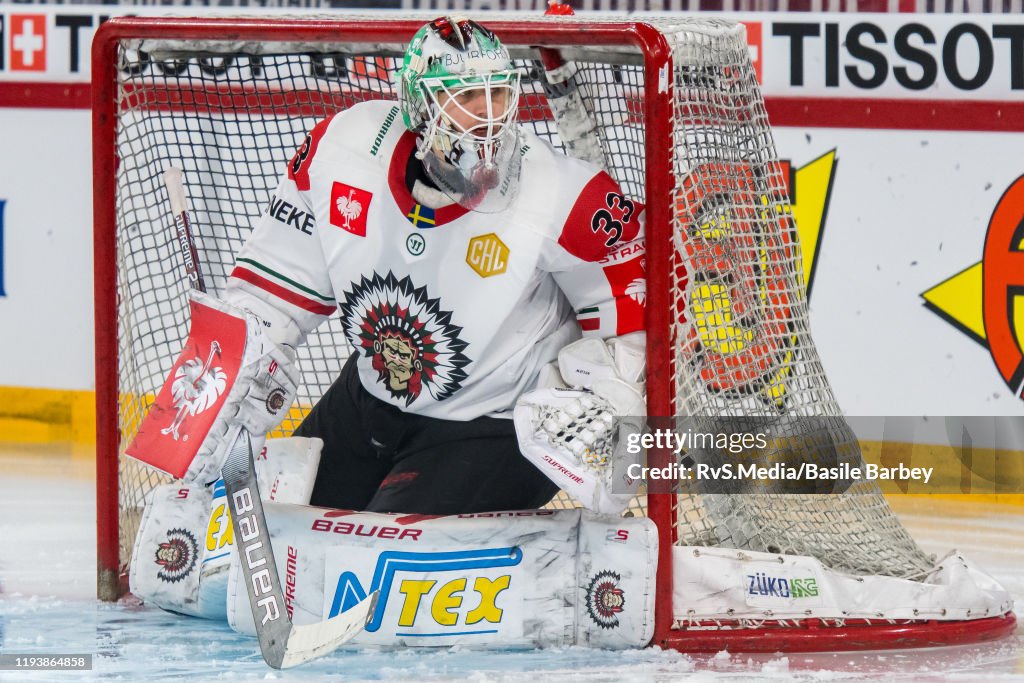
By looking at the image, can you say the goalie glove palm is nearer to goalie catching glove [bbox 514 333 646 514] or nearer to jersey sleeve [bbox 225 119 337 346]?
goalie catching glove [bbox 514 333 646 514]

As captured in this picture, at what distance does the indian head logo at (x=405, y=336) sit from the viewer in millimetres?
2414

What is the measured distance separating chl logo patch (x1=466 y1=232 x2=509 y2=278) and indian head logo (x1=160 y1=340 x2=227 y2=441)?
17.6 inches

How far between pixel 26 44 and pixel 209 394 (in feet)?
6.82

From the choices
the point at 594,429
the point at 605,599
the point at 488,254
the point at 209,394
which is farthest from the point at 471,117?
the point at 605,599

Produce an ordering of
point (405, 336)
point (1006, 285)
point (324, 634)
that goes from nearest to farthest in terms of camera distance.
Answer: point (324, 634) → point (405, 336) → point (1006, 285)

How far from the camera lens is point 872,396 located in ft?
12.2

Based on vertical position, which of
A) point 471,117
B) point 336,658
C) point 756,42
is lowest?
point 336,658

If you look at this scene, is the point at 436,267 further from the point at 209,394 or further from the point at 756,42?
the point at 756,42

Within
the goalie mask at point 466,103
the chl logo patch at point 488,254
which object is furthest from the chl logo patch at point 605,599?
the goalie mask at point 466,103

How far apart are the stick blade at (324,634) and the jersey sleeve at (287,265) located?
1.61 feet

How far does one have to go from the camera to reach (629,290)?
2350mm

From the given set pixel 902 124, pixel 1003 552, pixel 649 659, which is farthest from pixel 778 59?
pixel 649 659

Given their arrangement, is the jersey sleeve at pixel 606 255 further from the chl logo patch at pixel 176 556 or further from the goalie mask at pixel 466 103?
the chl logo patch at pixel 176 556

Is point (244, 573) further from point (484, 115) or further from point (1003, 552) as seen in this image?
point (1003, 552)
